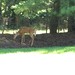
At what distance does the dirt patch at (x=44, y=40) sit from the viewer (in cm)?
2128

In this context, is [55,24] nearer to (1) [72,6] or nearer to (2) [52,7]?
(2) [52,7]

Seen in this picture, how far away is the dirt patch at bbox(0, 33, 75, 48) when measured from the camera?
21281 mm

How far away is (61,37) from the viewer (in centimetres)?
2444

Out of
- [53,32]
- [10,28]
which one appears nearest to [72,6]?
[53,32]
